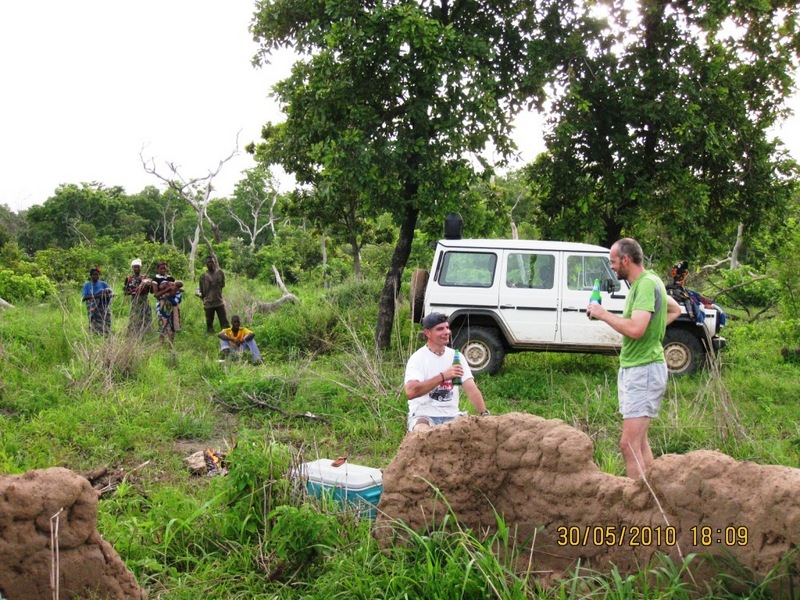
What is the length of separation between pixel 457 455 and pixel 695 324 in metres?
7.01

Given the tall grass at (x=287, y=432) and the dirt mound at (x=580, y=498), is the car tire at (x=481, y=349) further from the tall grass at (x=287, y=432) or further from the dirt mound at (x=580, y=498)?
the dirt mound at (x=580, y=498)

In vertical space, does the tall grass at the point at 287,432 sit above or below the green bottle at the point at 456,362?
below

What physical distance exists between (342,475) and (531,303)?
Answer: 20.1 feet

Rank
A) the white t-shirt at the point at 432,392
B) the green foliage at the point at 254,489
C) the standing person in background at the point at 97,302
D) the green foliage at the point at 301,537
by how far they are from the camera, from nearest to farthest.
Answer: the green foliage at the point at 301,537 → the green foliage at the point at 254,489 → the white t-shirt at the point at 432,392 → the standing person in background at the point at 97,302

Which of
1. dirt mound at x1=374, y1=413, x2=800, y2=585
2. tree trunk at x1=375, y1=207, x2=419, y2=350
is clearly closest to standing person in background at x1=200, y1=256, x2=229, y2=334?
tree trunk at x1=375, y1=207, x2=419, y2=350

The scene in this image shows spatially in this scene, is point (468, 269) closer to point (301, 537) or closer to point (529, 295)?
point (529, 295)

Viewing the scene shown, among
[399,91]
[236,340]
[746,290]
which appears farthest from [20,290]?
[746,290]

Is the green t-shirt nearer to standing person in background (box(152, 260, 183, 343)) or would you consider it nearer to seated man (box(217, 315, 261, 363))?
seated man (box(217, 315, 261, 363))

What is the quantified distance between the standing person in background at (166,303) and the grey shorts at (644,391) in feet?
29.6

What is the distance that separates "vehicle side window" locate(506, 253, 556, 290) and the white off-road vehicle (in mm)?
14

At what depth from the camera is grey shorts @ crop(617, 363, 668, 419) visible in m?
4.86

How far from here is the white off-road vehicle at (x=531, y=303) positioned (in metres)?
10.2
